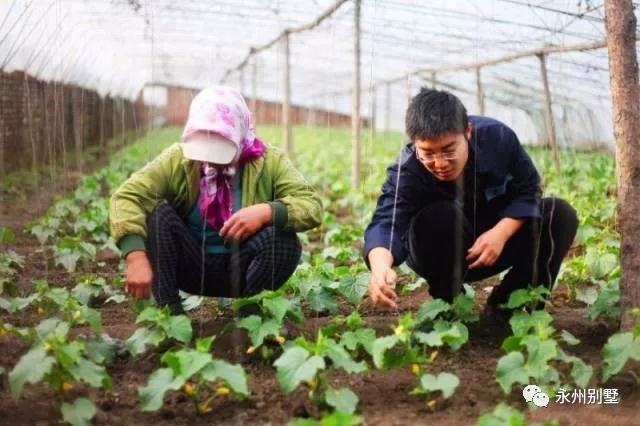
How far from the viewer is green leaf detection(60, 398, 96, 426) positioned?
2324mm

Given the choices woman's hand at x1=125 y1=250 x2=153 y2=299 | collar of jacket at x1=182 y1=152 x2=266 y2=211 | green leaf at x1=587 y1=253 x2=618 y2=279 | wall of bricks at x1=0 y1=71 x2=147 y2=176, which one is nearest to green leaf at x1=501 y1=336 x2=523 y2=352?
collar of jacket at x1=182 y1=152 x2=266 y2=211

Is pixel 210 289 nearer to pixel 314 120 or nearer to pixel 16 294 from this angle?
pixel 16 294

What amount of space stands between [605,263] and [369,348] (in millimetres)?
1661

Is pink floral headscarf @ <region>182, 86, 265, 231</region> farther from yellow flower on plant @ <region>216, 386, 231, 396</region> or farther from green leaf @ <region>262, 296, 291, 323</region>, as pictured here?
yellow flower on plant @ <region>216, 386, 231, 396</region>

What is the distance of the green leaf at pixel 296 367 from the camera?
2404 millimetres

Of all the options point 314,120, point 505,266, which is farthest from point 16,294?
point 314,120

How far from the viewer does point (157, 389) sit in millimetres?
2463

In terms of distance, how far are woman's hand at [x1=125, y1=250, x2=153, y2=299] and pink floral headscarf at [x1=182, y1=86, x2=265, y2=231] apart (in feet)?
1.16

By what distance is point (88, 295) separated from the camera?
3.79 m

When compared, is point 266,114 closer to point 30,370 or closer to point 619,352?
point 619,352

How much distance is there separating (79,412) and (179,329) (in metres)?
0.55

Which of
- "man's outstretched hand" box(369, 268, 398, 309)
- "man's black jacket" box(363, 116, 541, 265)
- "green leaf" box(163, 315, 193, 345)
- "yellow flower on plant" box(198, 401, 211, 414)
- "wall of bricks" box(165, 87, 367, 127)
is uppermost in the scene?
"wall of bricks" box(165, 87, 367, 127)

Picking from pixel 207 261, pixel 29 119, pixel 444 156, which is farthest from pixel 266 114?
pixel 444 156

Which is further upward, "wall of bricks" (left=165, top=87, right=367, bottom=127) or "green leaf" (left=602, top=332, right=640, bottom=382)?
"wall of bricks" (left=165, top=87, right=367, bottom=127)
